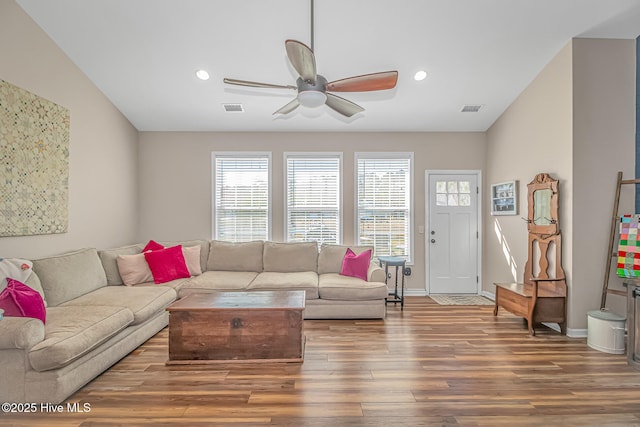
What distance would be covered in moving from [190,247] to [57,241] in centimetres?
158

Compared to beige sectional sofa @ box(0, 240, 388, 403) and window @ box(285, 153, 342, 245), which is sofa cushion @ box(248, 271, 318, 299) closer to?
beige sectional sofa @ box(0, 240, 388, 403)

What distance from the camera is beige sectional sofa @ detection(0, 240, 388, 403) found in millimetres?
2340

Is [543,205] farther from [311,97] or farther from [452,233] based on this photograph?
[311,97]

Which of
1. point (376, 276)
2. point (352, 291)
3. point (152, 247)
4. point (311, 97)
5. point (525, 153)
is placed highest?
point (311, 97)

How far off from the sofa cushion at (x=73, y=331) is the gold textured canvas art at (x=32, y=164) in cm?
102

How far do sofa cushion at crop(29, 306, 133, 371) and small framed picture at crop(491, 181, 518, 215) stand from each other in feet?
15.9

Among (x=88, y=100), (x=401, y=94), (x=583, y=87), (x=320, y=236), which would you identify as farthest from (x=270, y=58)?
(x=583, y=87)

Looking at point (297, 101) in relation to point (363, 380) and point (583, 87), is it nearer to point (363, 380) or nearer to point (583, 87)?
point (363, 380)

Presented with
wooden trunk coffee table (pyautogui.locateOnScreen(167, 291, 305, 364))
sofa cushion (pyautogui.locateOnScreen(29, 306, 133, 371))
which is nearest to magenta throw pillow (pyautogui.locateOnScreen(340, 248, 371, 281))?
wooden trunk coffee table (pyautogui.locateOnScreen(167, 291, 305, 364))

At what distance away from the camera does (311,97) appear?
283 centimetres

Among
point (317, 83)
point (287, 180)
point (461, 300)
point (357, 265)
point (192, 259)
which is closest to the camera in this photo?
point (317, 83)

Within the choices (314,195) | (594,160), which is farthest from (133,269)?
(594,160)

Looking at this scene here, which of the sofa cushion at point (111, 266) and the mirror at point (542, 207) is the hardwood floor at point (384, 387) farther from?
the mirror at point (542, 207)

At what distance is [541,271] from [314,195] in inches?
128
